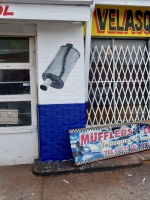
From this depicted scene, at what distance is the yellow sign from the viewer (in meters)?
4.71

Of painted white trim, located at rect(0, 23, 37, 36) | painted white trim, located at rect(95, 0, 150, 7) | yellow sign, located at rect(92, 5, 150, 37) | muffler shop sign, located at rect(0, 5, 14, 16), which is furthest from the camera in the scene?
yellow sign, located at rect(92, 5, 150, 37)

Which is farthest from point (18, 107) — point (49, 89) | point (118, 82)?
point (118, 82)

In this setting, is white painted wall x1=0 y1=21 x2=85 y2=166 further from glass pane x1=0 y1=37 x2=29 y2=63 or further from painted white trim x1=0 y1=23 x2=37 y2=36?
glass pane x1=0 y1=37 x2=29 y2=63

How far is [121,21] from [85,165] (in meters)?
3.32

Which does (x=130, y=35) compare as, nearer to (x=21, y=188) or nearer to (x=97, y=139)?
(x=97, y=139)

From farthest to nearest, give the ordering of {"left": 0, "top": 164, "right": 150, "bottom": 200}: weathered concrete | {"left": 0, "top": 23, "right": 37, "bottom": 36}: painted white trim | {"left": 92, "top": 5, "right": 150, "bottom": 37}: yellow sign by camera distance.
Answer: {"left": 92, "top": 5, "right": 150, "bottom": 37}: yellow sign → {"left": 0, "top": 23, "right": 37, "bottom": 36}: painted white trim → {"left": 0, "top": 164, "right": 150, "bottom": 200}: weathered concrete

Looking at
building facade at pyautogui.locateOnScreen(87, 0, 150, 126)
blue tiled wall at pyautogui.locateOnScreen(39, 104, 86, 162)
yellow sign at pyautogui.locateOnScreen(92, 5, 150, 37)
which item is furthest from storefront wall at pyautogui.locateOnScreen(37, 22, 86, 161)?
yellow sign at pyautogui.locateOnScreen(92, 5, 150, 37)

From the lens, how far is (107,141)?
412 centimetres

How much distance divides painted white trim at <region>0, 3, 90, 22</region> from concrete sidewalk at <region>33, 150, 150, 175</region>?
102 inches

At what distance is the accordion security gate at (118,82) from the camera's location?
15.9 ft

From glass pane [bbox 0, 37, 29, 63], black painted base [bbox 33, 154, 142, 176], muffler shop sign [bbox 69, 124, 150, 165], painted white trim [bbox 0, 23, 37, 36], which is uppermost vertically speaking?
painted white trim [bbox 0, 23, 37, 36]

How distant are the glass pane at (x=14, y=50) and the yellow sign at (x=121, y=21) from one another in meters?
1.61

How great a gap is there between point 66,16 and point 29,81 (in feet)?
4.82

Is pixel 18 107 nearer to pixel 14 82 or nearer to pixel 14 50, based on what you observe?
pixel 14 82
